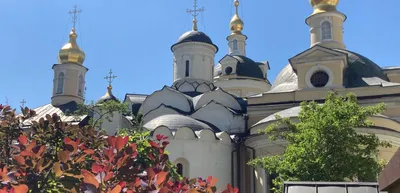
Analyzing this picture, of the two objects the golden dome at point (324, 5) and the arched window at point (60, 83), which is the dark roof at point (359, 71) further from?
the arched window at point (60, 83)

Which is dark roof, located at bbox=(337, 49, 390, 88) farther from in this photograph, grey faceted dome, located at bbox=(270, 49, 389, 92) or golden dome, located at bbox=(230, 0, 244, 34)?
golden dome, located at bbox=(230, 0, 244, 34)

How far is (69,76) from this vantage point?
30328mm

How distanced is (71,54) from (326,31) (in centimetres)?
1486

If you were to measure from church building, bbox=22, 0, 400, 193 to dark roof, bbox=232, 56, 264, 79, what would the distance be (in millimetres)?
4395

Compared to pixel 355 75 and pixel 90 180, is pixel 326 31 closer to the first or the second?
pixel 355 75

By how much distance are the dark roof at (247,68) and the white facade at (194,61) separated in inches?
257

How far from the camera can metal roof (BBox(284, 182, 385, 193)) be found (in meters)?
4.60

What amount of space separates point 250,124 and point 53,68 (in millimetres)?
14264

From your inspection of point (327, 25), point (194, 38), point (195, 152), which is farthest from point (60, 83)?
point (327, 25)

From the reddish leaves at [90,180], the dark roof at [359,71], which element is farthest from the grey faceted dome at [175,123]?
the reddish leaves at [90,180]

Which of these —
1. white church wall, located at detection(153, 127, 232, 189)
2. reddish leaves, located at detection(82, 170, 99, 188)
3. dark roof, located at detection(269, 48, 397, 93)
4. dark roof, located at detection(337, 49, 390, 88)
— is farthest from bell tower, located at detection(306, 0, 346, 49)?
reddish leaves, located at detection(82, 170, 99, 188)

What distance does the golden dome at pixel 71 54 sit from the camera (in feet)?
101

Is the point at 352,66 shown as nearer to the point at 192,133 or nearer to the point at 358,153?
the point at 192,133

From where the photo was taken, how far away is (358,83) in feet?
72.6
